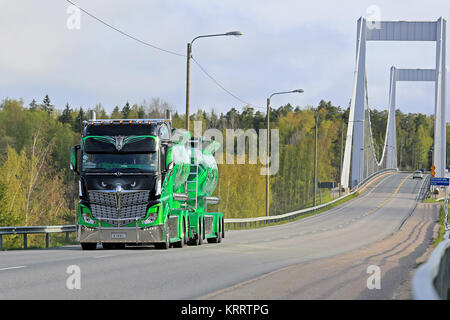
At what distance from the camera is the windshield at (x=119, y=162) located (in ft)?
70.1

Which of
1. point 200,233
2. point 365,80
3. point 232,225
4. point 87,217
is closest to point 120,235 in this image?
point 87,217

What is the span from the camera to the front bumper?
21500mm

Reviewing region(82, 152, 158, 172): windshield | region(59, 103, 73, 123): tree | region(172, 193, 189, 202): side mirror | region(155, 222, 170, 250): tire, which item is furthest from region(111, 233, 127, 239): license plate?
region(59, 103, 73, 123): tree

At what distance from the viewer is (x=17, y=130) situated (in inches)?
4198

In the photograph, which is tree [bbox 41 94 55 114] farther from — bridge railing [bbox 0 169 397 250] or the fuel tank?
the fuel tank

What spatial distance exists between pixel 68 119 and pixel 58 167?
36.9 meters

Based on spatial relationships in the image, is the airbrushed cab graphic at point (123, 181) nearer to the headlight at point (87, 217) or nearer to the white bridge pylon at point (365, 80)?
the headlight at point (87, 217)

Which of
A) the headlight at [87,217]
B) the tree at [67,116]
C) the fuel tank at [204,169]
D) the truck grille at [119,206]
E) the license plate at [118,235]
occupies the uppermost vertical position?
the tree at [67,116]

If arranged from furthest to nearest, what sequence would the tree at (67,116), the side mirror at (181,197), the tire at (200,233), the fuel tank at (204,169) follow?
the tree at (67,116) < the tire at (200,233) < the fuel tank at (204,169) < the side mirror at (181,197)

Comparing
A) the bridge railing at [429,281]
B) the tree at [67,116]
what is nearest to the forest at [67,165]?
the tree at [67,116]

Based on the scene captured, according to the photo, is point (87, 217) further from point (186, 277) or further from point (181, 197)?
point (186, 277)

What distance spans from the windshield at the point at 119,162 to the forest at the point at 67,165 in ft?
6.78

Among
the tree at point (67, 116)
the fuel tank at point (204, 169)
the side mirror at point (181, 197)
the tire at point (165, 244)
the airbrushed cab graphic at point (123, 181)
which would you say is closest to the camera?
the airbrushed cab graphic at point (123, 181)

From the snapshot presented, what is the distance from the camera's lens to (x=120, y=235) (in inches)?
848
